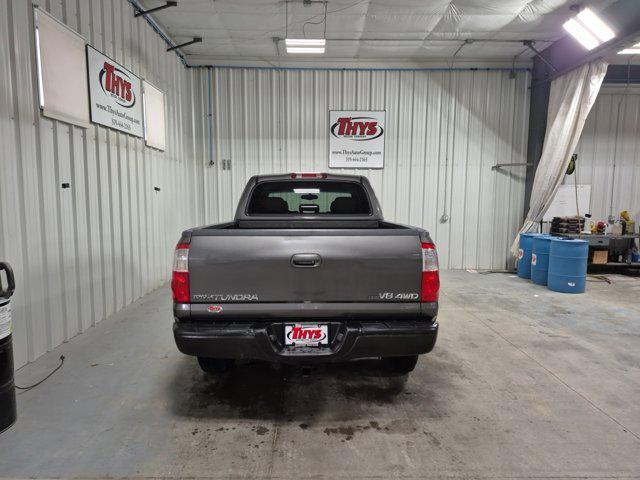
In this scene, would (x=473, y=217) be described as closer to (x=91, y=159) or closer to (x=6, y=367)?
(x=91, y=159)

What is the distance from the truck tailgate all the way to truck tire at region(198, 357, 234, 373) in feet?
2.98

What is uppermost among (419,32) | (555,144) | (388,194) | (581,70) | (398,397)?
(419,32)

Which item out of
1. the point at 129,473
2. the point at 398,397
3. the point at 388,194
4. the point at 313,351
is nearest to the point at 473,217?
the point at 388,194

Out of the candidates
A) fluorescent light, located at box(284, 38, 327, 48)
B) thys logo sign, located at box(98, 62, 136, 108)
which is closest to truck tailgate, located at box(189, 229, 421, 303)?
thys logo sign, located at box(98, 62, 136, 108)

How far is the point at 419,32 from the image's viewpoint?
254 inches

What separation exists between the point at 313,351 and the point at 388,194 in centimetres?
→ 615

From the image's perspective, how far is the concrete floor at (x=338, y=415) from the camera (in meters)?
2.02

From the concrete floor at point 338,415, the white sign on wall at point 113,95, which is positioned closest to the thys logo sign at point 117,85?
the white sign on wall at point 113,95

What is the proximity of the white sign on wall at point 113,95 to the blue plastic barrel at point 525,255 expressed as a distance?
22.4ft

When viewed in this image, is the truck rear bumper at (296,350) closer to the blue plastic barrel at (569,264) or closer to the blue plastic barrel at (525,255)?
the blue plastic barrel at (569,264)

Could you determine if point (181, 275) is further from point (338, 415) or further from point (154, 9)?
point (154, 9)

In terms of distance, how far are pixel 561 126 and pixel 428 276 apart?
20.7ft

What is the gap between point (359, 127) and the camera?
7820 mm

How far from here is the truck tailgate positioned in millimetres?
2234
